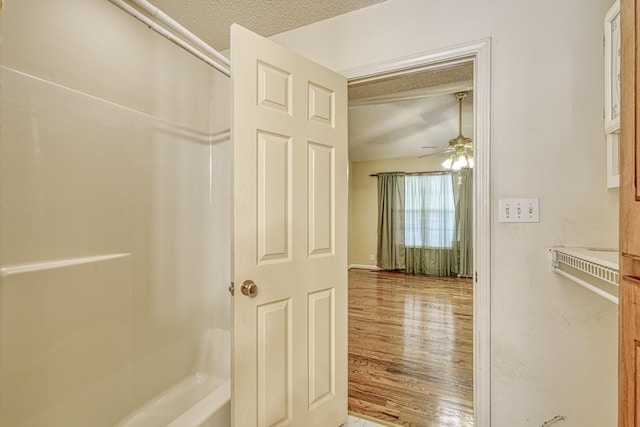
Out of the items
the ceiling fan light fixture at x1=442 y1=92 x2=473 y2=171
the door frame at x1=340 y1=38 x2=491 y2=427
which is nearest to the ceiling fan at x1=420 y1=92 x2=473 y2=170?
the ceiling fan light fixture at x1=442 y1=92 x2=473 y2=171

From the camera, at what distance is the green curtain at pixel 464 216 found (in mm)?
5805

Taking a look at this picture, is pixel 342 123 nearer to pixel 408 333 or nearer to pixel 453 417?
pixel 453 417

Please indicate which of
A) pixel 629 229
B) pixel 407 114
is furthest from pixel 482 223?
pixel 407 114

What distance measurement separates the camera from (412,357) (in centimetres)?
258

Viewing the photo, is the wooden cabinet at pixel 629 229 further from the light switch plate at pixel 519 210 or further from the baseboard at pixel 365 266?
the baseboard at pixel 365 266

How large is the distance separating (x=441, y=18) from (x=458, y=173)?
4842 millimetres

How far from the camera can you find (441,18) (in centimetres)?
155

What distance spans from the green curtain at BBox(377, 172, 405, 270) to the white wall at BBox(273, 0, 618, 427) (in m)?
5.07

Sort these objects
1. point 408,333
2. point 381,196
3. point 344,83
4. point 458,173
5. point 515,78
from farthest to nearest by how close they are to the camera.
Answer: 1. point 381,196
2. point 458,173
3. point 408,333
4. point 344,83
5. point 515,78

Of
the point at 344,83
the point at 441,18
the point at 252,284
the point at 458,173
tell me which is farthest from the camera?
the point at 458,173

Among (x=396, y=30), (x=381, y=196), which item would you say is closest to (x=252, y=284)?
(x=396, y=30)

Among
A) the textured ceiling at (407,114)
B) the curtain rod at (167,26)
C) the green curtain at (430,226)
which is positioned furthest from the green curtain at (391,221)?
the curtain rod at (167,26)

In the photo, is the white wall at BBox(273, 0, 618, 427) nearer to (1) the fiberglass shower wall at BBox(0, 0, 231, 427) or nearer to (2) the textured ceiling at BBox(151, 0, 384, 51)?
(2) the textured ceiling at BBox(151, 0, 384, 51)

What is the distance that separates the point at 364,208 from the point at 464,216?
2.07 m
